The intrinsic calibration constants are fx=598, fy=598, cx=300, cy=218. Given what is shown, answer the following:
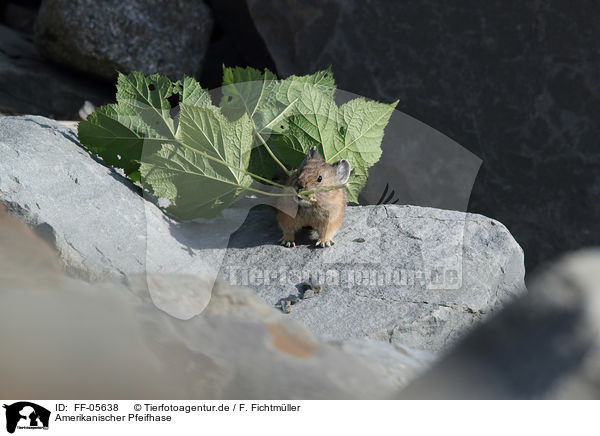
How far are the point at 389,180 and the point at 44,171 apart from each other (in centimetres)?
324

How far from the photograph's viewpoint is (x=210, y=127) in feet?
13.4

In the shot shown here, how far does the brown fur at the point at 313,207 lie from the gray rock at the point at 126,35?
3.67 metres

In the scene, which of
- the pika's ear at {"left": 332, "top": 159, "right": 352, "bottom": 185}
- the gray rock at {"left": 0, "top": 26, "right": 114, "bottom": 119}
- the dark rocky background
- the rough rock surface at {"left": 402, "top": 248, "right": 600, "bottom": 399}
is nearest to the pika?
the pika's ear at {"left": 332, "top": 159, "right": 352, "bottom": 185}

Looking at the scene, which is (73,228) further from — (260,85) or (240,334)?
(260,85)

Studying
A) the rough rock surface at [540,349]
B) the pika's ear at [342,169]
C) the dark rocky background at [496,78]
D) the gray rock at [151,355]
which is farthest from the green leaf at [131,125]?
the rough rock surface at [540,349]

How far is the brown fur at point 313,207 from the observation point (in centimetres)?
425

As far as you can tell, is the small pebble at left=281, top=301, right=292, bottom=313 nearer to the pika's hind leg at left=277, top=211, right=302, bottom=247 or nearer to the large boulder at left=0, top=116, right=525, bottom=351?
the large boulder at left=0, top=116, right=525, bottom=351

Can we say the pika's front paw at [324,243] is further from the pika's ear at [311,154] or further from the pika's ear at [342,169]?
the pika's ear at [311,154]

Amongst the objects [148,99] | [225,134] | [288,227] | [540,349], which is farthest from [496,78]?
[540,349]

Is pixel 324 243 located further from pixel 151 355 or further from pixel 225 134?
pixel 151 355
